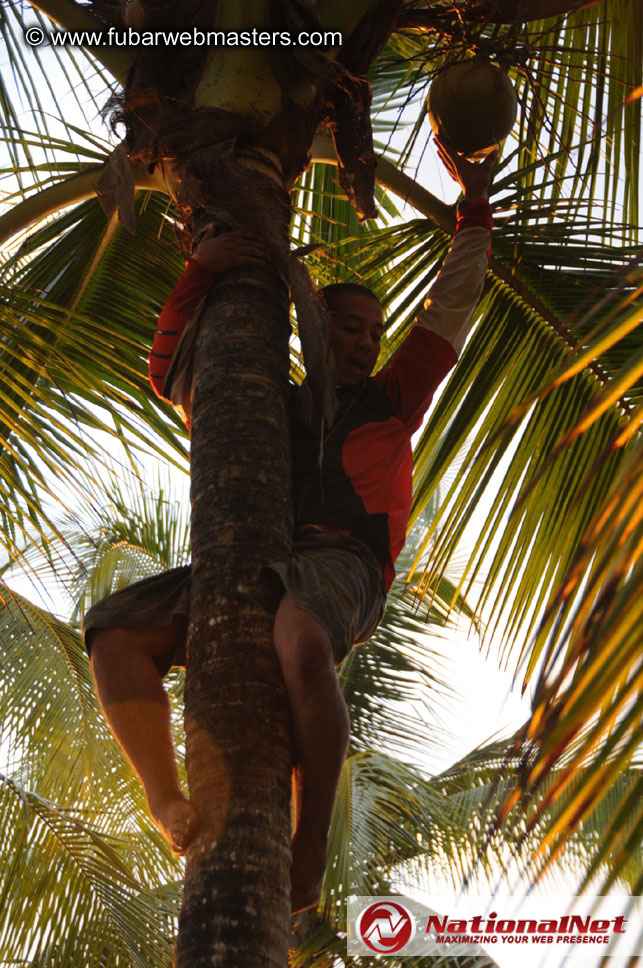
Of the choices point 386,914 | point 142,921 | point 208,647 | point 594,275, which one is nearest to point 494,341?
point 594,275

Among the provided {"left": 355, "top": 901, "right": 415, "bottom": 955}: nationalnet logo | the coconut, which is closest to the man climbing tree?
the coconut

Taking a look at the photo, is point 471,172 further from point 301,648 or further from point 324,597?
point 301,648

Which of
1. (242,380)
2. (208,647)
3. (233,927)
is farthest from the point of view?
(242,380)

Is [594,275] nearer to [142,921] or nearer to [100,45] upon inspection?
[100,45]

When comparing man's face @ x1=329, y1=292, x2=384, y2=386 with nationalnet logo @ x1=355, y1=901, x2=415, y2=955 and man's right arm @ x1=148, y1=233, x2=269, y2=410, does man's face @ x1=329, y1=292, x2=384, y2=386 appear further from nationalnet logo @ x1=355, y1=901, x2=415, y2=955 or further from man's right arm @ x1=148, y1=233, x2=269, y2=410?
nationalnet logo @ x1=355, y1=901, x2=415, y2=955

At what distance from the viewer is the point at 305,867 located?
2.15 metres

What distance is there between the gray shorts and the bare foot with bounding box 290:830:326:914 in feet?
1.17

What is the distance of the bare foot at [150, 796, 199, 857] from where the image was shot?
1853 mm

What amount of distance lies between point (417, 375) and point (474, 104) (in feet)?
2.47

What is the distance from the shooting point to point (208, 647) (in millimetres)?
1991

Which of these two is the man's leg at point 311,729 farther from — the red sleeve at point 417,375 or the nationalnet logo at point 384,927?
the nationalnet logo at point 384,927

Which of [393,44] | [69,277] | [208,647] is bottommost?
[208,647]

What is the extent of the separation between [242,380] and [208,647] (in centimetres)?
60

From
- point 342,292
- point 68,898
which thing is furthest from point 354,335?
point 68,898
